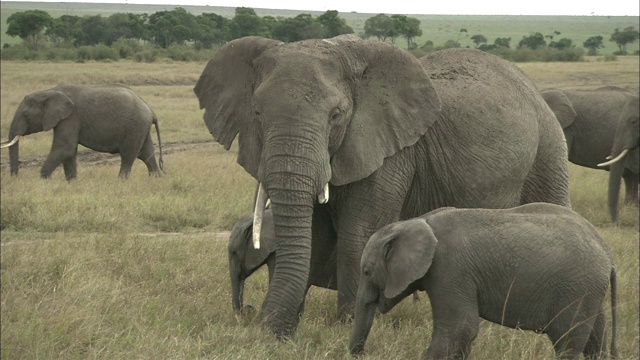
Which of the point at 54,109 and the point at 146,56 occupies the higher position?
the point at 54,109

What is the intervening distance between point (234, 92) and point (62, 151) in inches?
320

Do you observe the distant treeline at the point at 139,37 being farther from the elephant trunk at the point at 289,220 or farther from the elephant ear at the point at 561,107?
the elephant trunk at the point at 289,220

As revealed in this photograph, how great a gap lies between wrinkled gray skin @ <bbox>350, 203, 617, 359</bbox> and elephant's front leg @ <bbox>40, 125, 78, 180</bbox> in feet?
30.0

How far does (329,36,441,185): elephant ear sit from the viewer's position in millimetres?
5398

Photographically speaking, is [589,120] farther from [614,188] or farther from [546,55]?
[546,55]

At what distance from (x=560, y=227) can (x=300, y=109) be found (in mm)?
1409

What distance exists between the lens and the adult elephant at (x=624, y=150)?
11055 millimetres

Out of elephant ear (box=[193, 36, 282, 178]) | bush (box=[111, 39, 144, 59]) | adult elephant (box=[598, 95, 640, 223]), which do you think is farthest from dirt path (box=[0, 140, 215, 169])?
bush (box=[111, 39, 144, 59])

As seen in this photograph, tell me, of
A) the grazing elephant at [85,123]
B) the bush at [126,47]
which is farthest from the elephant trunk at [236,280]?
the bush at [126,47]

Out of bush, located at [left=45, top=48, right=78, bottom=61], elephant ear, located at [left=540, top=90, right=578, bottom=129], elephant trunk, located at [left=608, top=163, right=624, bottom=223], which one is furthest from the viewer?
bush, located at [left=45, top=48, right=78, bottom=61]

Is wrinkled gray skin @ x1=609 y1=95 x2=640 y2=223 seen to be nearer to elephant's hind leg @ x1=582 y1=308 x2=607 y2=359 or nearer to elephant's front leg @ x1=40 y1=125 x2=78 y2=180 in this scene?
elephant's hind leg @ x1=582 y1=308 x2=607 y2=359

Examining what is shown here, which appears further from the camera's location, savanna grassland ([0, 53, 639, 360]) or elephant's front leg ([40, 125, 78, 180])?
elephant's front leg ([40, 125, 78, 180])

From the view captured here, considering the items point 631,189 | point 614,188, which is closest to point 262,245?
point 614,188

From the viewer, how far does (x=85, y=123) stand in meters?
14.1
